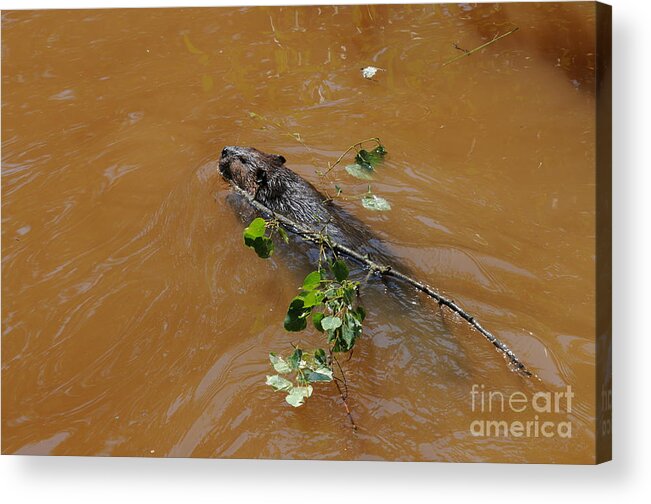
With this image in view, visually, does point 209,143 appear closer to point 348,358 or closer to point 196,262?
point 196,262

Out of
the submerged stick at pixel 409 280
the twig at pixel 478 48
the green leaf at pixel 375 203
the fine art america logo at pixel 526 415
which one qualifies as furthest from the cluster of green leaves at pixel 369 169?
the fine art america logo at pixel 526 415

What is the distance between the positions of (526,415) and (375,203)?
902mm

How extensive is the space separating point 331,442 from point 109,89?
4.95 feet

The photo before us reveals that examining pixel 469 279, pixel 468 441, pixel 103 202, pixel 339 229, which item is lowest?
pixel 468 441

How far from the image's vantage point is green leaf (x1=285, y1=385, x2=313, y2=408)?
258 cm

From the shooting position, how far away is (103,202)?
2807 mm

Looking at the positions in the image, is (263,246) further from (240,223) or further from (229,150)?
(229,150)

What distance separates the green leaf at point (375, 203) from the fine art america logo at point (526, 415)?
2.51 ft

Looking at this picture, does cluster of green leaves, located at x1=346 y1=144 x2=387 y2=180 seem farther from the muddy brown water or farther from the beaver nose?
the beaver nose

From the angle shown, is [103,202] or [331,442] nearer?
[331,442]

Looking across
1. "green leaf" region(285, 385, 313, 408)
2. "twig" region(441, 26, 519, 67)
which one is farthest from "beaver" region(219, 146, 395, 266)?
"twig" region(441, 26, 519, 67)

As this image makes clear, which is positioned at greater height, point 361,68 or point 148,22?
point 148,22

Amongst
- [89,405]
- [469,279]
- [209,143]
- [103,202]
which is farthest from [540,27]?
[89,405]

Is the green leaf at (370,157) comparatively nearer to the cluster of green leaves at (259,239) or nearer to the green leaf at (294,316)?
the cluster of green leaves at (259,239)
